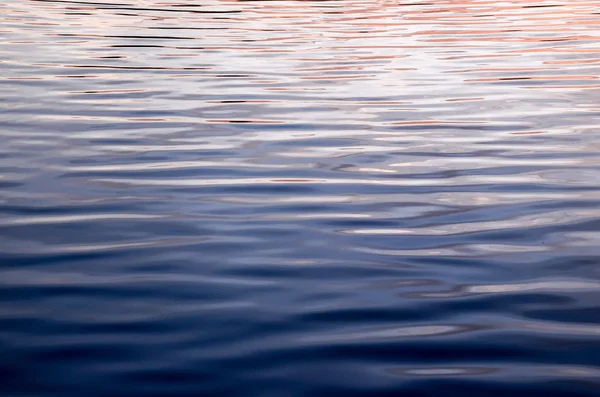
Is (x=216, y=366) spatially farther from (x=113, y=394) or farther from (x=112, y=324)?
(x=112, y=324)

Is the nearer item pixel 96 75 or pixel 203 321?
pixel 203 321

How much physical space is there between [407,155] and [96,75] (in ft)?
15.0

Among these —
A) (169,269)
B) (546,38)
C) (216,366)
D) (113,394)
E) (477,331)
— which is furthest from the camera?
(546,38)

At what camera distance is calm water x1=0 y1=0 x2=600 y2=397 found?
2674 millimetres

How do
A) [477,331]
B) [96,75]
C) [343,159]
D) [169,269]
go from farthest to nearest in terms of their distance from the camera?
[96,75]
[343,159]
[169,269]
[477,331]

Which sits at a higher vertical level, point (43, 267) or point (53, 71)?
point (53, 71)

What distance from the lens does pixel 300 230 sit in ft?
13.4

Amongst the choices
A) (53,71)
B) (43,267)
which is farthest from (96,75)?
(43,267)

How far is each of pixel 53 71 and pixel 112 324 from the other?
22.3 ft

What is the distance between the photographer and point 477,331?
291 centimetres

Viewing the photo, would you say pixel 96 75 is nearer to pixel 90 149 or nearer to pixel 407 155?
pixel 90 149

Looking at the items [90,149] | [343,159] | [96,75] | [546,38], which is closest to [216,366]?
[343,159]

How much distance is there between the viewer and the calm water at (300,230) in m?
2.67

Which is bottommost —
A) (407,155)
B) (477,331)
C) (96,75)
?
(477,331)
